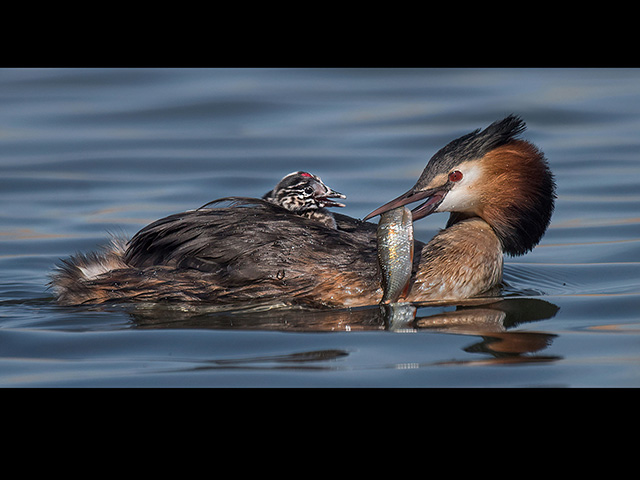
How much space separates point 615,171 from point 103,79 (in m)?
6.98

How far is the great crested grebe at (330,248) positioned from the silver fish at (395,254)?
0.11 m

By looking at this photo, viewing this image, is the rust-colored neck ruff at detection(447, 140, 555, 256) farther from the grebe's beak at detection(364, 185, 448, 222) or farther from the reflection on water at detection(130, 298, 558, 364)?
the reflection on water at detection(130, 298, 558, 364)

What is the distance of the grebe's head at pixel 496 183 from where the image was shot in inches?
273

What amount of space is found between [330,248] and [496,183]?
125 cm

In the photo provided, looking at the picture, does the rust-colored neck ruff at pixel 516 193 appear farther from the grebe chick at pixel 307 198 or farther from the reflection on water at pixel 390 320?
the grebe chick at pixel 307 198

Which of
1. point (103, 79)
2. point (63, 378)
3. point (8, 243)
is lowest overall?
point (63, 378)

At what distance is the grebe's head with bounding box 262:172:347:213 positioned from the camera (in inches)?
282

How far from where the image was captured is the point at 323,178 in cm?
1066

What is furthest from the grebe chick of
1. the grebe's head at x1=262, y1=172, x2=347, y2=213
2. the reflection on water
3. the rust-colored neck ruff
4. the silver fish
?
the rust-colored neck ruff

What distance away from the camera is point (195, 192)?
10359 millimetres

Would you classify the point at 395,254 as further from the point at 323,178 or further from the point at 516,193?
the point at 323,178

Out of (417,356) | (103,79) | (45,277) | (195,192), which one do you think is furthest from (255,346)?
(103,79)

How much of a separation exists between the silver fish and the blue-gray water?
20 cm

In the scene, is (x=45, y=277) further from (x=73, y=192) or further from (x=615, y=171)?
(x=615, y=171)
